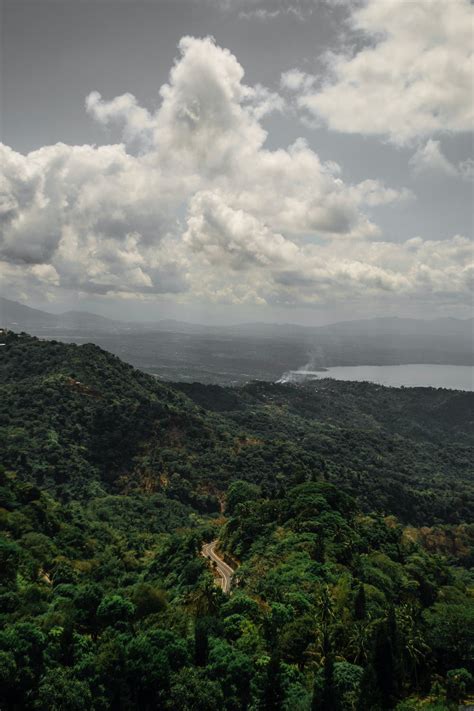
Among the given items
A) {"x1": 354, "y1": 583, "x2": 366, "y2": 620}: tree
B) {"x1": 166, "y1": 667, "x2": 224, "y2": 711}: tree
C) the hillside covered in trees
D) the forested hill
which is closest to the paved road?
the hillside covered in trees

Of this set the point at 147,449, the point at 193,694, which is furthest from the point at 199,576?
the point at 147,449

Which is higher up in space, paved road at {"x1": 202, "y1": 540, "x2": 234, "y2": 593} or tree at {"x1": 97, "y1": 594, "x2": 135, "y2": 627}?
tree at {"x1": 97, "y1": 594, "x2": 135, "y2": 627}

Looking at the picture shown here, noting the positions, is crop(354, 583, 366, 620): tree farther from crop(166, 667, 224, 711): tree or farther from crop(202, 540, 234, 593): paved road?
crop(202, 540, 234, 593): paved road

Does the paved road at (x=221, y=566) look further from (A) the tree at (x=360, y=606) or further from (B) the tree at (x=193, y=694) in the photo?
(B) the tree at (x=193, y=694)

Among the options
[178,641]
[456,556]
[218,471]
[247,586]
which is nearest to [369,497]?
[456,556]

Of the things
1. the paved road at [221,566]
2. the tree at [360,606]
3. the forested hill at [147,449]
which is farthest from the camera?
the forested hill at [147,449]

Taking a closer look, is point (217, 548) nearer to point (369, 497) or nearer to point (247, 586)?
point (247, 586)

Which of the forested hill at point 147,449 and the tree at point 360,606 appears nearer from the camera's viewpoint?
the tree at point 360,606

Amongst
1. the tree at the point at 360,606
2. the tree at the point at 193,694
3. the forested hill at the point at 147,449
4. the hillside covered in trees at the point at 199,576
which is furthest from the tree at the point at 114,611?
the forested hill at the point at 147,449
